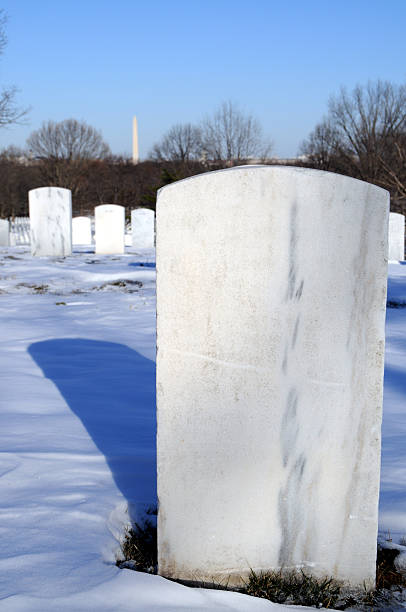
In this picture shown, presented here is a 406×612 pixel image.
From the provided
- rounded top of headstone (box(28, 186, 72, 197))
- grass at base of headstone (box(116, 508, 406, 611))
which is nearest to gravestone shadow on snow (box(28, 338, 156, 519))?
grass at base of headstone (box(116, 508, 406, 611))

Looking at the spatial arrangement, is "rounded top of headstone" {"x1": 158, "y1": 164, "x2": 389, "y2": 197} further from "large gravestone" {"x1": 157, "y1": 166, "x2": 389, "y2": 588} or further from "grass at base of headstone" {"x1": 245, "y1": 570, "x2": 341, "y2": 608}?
"grass at base of headstone" {"x1": 245, "y1": 570, "x2": 341, "y2": 608}

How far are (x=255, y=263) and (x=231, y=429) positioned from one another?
471mm

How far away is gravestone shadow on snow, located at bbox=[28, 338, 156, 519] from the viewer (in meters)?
2.25

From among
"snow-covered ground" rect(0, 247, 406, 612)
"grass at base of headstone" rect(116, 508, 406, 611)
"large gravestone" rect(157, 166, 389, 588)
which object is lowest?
"grass at base of headstone" rect(116, 508, 406, 611)

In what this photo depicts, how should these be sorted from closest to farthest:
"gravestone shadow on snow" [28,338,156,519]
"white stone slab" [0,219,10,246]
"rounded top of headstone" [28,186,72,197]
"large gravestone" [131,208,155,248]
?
"gravestone shadow on snow" [28,338,156,519] → "rounded top of headstone" [28,186,72,197] → "white stone slab" [0,219,10,246] → "large gravestone" [131,208,155,248]

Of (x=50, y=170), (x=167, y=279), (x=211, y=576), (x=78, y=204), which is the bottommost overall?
(x=211, y=576)

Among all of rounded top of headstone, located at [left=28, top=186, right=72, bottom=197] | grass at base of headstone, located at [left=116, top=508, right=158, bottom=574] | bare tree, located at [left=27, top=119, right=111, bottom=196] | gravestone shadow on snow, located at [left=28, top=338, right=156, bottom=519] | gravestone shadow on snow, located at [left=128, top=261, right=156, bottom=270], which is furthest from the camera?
bare tree, located at [left=27, top=119, right=111, bottom=196]

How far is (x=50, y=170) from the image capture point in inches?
1393

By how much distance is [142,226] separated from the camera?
54.1 ft

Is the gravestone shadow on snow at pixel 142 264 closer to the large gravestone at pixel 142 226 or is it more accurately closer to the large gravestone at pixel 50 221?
the large gravestone at pixel 50 221

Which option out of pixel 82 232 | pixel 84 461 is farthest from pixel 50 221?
pixel 84 461

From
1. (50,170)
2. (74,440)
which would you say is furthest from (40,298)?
(50,170)

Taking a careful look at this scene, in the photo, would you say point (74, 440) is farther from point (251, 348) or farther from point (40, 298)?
point (40, 298)

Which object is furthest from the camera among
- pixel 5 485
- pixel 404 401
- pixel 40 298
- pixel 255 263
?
pixel 40 298
